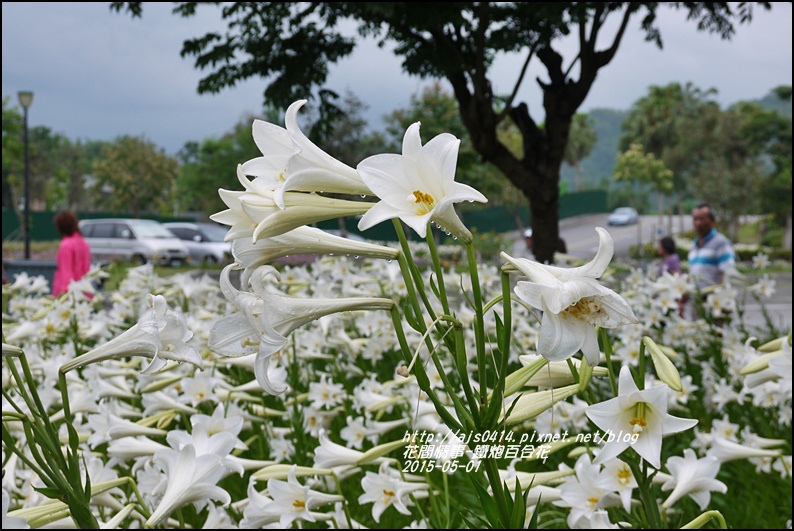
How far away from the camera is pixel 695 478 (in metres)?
1.72

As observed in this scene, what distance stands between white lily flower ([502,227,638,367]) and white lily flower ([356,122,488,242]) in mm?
100

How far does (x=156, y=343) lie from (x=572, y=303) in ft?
1.97

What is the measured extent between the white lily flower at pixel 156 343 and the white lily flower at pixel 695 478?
114 centimetres

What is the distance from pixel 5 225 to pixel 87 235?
18.4 meters

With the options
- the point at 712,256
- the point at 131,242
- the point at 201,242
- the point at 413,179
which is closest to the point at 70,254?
the point at 712,256

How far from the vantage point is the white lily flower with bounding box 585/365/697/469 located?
1078 mm

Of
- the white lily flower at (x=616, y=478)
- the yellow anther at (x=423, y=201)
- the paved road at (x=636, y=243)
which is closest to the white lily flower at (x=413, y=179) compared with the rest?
the yellow anther at (x=423, y=201)

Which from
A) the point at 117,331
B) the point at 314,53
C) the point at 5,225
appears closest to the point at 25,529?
the point at 117,331

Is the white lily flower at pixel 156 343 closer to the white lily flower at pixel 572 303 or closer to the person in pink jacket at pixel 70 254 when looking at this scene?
the white lily flower at pixel 572 303

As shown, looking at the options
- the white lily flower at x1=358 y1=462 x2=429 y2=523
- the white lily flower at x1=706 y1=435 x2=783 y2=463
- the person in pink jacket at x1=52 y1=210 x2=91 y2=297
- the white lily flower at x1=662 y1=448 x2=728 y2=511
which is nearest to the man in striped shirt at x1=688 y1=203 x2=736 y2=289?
the white lily flower at x1=706 y1=435 x2=783 y2=463

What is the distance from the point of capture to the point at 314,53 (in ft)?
32.8

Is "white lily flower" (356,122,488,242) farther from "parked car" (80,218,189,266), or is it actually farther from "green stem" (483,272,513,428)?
"parked car" (80,218,189,266)

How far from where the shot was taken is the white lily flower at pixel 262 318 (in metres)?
0.97

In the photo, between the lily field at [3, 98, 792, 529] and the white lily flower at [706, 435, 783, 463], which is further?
the white lily flower at [706, 435, 783, 463]
